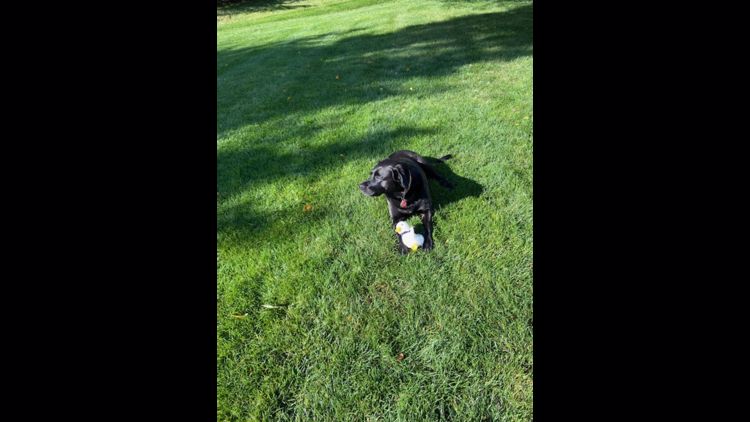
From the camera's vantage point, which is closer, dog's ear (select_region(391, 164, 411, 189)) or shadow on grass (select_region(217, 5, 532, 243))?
dog's ear (select_region(391, 164, 411, 189))

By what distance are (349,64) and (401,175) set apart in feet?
22.4

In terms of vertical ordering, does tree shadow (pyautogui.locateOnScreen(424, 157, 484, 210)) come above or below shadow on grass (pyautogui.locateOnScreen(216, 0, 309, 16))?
below

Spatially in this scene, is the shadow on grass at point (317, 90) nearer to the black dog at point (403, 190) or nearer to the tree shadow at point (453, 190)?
the tree shadow at point (453, 190)

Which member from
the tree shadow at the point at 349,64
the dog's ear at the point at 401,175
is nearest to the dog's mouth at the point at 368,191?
the dog's ear at the point at 401,175

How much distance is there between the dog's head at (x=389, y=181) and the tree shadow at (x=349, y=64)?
3456 mm

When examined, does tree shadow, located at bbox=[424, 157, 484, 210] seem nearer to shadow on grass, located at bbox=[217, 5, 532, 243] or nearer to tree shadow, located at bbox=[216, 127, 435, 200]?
shadow on grass, located at bbox=[217, 5, 532, 243]

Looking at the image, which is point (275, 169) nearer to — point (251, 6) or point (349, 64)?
point (349, 64)

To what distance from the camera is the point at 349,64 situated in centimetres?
871

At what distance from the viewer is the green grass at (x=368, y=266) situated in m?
1.85

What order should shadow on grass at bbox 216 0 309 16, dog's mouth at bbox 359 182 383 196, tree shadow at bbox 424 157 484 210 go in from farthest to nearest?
1. shadow on grass at bbox 216 0 309 16
2. tree shadow at bbox 424 157 484 210
3. dog's mouth at bbox 359 182 383 196

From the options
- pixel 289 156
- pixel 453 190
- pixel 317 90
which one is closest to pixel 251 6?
pixel 317 90

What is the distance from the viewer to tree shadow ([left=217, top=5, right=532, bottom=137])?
6.36 m

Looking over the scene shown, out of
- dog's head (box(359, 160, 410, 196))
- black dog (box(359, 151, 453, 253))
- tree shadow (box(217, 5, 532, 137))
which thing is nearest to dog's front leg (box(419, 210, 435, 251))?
black dog (box(359, 151, 453, 253))
